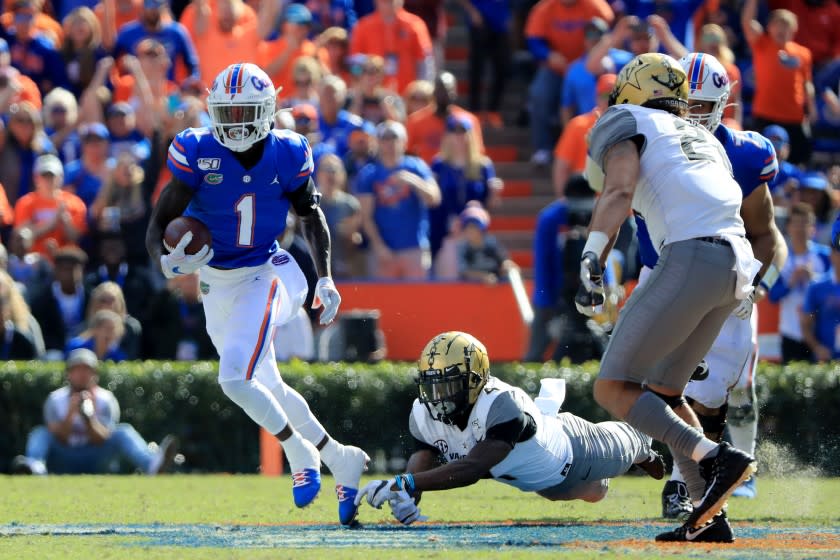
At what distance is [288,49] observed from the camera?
15.6 metres

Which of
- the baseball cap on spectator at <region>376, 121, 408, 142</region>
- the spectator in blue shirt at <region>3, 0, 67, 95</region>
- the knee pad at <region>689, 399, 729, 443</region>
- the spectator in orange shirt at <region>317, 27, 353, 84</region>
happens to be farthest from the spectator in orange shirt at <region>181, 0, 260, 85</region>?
the knee pad at <region>689, 399, 729, 443</region>

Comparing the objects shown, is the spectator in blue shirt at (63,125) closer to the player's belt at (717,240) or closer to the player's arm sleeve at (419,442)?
the player's arm sleeve at (419,442)

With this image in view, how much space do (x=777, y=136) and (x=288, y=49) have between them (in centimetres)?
461

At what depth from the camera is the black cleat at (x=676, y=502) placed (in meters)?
8.07

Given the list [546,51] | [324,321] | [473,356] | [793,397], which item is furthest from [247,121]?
[546,51]

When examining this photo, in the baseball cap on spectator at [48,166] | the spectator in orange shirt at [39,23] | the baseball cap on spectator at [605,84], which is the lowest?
the baseball cap on spectator at [48,166]

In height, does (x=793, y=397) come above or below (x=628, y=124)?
below

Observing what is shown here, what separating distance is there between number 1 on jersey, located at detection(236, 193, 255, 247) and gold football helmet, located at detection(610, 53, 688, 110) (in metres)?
1.99

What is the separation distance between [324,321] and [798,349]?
6.54 metres

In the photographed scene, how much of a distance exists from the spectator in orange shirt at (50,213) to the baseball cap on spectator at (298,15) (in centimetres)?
289

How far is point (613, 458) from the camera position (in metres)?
7.97

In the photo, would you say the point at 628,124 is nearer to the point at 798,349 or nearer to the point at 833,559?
the point at 833,559

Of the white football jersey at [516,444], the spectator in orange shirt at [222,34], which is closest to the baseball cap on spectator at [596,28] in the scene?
the spectator in orange shirt at [222,34]

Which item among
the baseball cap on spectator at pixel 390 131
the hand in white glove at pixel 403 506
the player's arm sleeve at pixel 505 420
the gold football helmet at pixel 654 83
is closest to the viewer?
the gold football helmet at pixel 654 83
